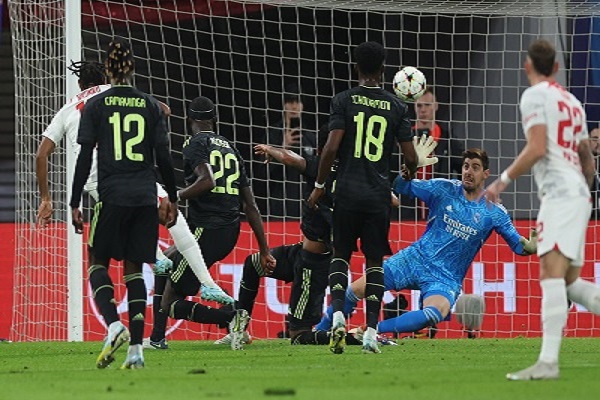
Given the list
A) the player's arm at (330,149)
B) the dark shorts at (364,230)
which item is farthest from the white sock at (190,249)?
the player's arm at (330,149)

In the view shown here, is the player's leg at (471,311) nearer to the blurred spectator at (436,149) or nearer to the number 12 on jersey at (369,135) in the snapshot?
the blurred spectator at (436,149)

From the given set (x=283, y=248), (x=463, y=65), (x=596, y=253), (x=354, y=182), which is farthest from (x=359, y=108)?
(x=463, y=65)

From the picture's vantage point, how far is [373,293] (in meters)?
10.3

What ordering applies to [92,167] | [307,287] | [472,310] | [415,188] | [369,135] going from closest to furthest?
[369,135], [92,167], [415,188], [307,287], [472,310]

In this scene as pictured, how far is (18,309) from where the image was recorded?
14.2 metres

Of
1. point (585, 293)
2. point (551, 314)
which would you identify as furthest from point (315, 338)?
point (551, 314)

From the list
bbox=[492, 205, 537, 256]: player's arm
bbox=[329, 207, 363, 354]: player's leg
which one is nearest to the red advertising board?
bbox=[492, 205, 537, 256]: player's arm

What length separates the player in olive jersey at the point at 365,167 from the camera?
10133mm

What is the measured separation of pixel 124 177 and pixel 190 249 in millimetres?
2538

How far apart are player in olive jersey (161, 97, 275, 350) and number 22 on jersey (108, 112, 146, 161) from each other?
2.61 meters

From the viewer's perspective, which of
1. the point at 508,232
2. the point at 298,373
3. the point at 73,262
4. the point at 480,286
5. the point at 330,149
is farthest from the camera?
the point at 480,286

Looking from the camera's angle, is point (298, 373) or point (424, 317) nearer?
point (298, 373)

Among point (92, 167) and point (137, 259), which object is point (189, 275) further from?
point (137, 259)

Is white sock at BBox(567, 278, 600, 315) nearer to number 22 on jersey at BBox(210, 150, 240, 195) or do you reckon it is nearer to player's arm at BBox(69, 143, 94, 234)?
player's arm at BBox(69, 143, 94, 234)
